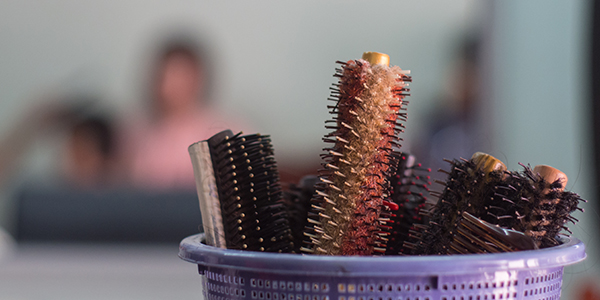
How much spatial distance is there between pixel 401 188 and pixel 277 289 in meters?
0.15

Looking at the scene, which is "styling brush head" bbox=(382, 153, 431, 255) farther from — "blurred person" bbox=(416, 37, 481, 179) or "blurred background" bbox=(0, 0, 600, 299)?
"blurred person" bbox=(416, 37, 481, 179)

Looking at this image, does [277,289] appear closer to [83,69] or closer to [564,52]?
[564,52]

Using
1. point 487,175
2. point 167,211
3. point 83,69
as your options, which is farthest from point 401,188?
point 83,69

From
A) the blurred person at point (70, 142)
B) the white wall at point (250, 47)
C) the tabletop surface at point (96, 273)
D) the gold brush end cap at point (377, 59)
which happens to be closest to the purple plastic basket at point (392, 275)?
the gold brush end cap at point (377, 59)

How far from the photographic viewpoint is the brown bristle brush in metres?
0.23

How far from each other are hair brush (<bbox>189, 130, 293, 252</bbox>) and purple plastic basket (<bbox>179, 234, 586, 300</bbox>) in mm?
54

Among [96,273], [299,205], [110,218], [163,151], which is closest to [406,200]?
[299,205]

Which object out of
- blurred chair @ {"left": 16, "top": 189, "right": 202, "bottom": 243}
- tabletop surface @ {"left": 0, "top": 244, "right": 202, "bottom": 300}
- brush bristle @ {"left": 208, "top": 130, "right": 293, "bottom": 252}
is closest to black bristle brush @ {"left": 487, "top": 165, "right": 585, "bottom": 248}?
brush bristle @ {"left": 208, "top": 130, "right": 293, "bottom": 252}

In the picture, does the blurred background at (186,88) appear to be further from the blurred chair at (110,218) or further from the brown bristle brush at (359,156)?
the brown bristle brush at (359,156)

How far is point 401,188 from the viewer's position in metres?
0.31

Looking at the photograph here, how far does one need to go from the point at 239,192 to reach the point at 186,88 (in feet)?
6.08

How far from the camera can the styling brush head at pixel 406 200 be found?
298mm

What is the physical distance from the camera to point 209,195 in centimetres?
24

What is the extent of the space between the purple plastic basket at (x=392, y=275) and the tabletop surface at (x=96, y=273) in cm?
76
